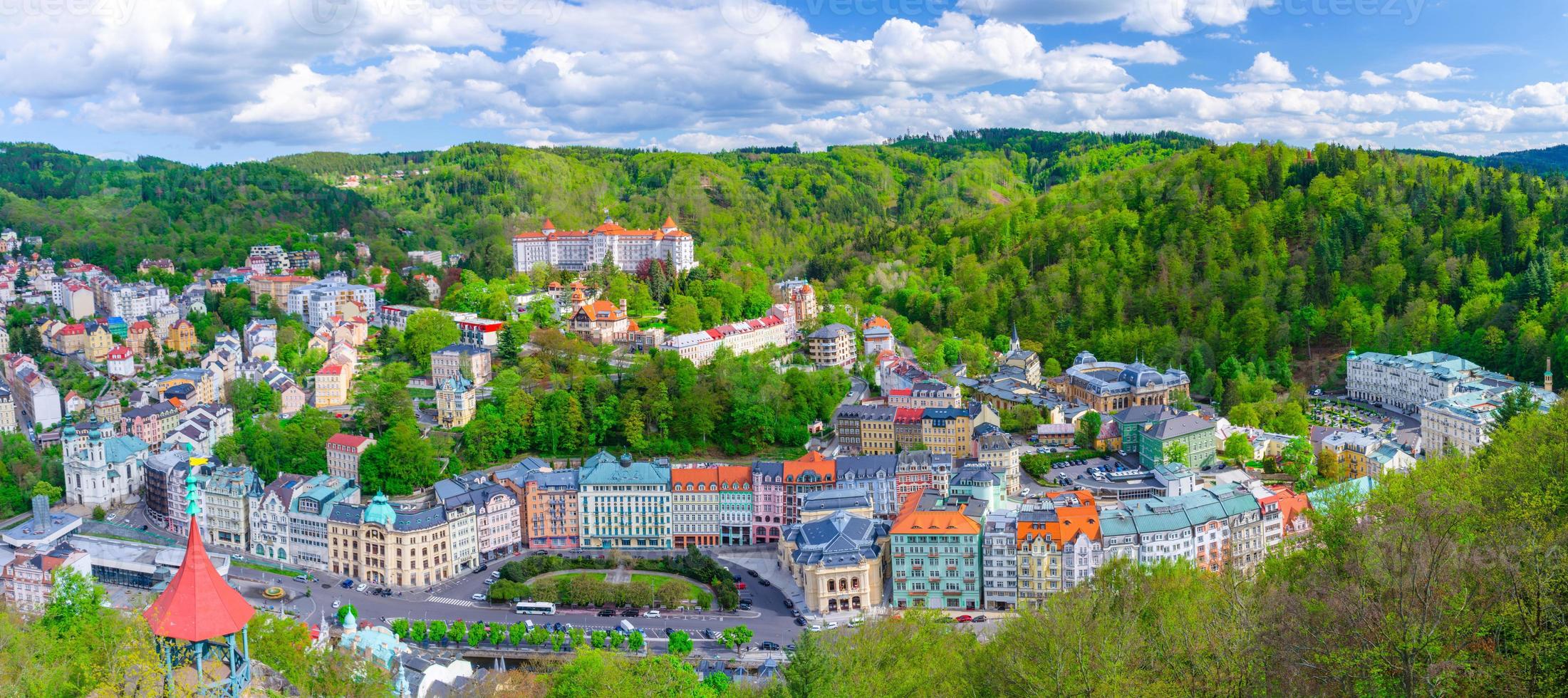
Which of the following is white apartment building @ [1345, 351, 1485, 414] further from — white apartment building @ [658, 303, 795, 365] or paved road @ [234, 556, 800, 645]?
paved road @ [234, 556, 800, 645]

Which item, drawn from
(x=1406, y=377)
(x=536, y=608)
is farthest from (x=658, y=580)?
(x=1406, y=377)

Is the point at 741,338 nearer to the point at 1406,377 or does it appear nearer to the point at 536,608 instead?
the point at 536,608

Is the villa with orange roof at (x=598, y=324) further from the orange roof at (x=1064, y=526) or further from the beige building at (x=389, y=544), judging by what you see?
the orange roof at (x=1064, y=526)

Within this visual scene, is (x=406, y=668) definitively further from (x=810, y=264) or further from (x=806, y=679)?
(x=810, y=264)

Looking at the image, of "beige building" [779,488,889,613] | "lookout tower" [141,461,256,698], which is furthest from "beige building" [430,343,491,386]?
"lookout tower" [141,461,256,698]

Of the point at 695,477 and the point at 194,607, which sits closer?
the point at 194,607

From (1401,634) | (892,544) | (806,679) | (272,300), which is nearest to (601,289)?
(272,300)
